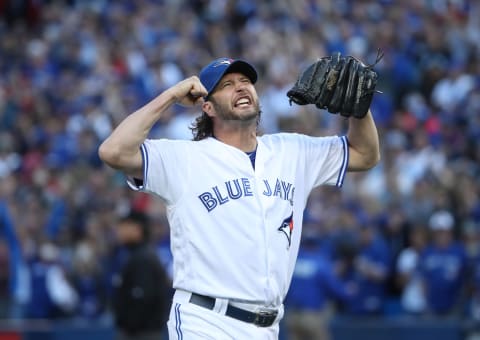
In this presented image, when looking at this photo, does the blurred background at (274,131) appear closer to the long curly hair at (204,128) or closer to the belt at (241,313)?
the long curly hair at (204,128)

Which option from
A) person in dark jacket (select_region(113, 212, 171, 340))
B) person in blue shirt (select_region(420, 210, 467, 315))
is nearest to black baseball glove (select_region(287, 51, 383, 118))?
person in dark jacket (select_region(113, 212, 171, 340))

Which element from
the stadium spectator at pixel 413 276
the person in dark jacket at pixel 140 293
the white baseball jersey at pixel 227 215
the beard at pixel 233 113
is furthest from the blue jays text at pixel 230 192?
the stadium spectator at pixel 413 276

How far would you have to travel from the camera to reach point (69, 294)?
38.6 ft

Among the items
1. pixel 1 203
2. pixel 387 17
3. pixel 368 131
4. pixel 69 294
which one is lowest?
pixel 69 294

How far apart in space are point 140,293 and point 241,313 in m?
3.91

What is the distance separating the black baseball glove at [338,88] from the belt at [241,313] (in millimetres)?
1048

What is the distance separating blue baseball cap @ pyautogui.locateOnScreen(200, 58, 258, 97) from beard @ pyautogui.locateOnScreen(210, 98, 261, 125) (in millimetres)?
88

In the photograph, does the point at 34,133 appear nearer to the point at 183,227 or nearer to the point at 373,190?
the point at 373,190

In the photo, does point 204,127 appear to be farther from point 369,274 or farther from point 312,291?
point 369,274

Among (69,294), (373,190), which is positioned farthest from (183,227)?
(373,190)

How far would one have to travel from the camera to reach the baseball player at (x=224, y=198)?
5195 millimetres

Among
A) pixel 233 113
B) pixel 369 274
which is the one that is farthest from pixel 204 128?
pixel 369 274

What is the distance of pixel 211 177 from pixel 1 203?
7228mm

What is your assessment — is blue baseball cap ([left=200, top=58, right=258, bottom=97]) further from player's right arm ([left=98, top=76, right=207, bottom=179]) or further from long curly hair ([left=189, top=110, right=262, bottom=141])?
long curly hair ([left=189, top=110, right=262, bottom=141])
